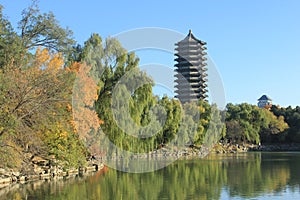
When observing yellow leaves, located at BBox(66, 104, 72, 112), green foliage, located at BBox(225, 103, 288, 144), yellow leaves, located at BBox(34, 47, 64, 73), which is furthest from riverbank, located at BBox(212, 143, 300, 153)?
yellow leaves, located at BBox(66, 104, 72, 112)

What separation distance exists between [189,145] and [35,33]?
18.9 m

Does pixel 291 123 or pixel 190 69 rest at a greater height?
pixel 190 69

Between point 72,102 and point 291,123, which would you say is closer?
point 72,102

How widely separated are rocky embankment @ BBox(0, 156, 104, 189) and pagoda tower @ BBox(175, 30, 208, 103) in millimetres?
27317

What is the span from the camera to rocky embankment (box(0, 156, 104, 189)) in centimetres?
1410

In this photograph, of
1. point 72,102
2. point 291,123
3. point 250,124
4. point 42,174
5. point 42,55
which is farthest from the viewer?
point 291,123

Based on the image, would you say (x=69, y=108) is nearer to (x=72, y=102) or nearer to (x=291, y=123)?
(x=72, y=102)

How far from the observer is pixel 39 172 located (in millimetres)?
15727

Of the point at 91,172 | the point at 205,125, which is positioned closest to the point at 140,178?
the point at 91,172

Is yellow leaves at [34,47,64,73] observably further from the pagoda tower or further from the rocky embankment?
the pagoda tower

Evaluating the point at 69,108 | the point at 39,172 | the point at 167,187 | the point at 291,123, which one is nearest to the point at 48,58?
the point at 69,108

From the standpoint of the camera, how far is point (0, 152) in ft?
36.2

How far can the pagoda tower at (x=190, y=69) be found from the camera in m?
45.8

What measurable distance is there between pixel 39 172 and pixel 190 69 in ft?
108
